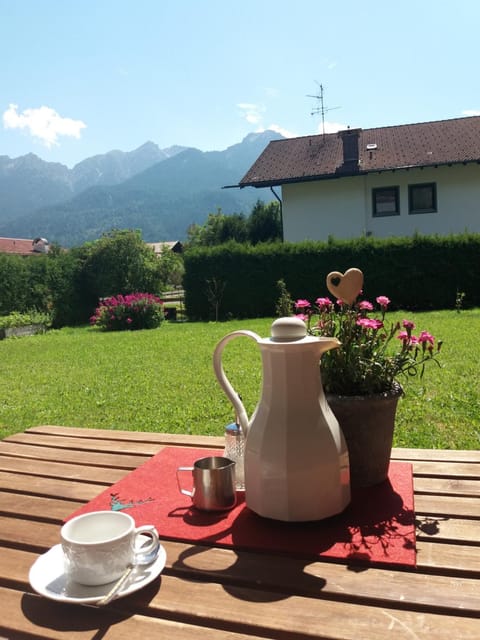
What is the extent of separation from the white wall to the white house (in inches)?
1.1

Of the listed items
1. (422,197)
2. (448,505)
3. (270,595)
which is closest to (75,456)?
(270,595)

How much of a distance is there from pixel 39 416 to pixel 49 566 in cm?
401

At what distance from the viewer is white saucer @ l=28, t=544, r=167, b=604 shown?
87 cm

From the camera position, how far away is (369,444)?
1.28 metres

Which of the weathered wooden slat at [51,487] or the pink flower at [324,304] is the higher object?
the pink flower at [324,304]

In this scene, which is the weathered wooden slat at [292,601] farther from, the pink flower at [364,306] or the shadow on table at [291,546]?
the pink flower at [364,306]

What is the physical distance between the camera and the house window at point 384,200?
54.4ft

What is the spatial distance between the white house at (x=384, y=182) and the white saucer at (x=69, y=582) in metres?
16.0

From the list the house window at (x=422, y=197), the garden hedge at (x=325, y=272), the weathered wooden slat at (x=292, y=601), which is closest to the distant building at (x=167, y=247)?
the garden hedge at (x=325, y=272)

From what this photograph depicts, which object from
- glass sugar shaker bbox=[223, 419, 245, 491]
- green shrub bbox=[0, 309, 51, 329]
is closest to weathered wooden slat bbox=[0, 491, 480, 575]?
glass sugar shaker bbox=[223, 419, 245, 491]

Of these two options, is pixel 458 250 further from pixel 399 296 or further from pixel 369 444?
pixel 369 444

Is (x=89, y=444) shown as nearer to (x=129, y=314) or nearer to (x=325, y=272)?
(x=129, y=314)

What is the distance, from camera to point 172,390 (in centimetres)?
530

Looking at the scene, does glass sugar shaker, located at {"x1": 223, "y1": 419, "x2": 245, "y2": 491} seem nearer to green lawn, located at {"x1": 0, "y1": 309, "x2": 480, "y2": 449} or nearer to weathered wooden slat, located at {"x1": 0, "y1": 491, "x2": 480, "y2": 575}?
weathered wooden slat, located at {"x1": 0, "y1": 491, "x2": 480, "y2": 575}
